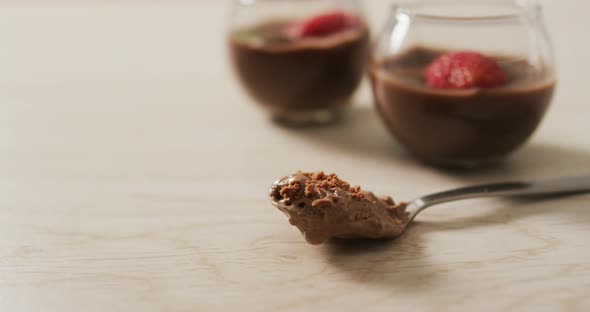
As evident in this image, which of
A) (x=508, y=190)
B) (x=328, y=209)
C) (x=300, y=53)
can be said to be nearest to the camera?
(x=328, y=209)

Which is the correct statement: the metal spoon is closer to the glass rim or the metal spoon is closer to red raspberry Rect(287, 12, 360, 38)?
the glass rim

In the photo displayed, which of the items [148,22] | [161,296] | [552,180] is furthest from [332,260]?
[148,22]

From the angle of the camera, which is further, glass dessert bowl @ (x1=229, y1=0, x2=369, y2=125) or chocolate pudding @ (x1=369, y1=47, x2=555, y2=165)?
glass dessert bowl @ (x1=229, y1=0, x2=369, y2=125)

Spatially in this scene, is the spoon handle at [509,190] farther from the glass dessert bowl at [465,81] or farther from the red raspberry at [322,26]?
the red raspberry at [322,26]

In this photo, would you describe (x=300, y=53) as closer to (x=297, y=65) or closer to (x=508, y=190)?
(x=297, y=65)

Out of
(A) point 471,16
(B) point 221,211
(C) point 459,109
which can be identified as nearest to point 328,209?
(B) point 221,211

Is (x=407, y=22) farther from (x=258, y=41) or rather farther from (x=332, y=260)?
(x=332, y=260)

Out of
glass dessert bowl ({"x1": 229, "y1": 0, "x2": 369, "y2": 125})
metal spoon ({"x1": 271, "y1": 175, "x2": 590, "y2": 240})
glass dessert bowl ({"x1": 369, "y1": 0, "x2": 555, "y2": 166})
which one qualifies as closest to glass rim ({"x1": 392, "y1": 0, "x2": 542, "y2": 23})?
glass dessert bowl ({"x1": 369, "y1": 0, "x2": 555, "y2": 166})
